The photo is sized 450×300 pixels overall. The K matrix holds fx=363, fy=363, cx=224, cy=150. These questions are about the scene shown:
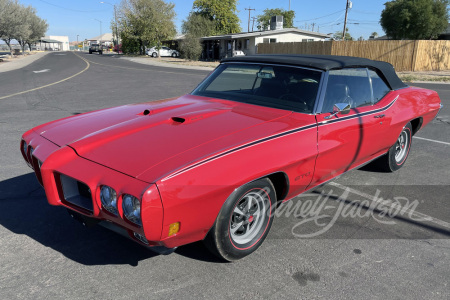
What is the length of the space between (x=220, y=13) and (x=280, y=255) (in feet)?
202

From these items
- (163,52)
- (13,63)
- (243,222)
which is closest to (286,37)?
(163,52)

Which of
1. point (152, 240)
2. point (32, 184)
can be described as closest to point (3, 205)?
point (32, 184)

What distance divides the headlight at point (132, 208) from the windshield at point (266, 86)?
181 centimetres

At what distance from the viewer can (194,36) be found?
39.5 metres

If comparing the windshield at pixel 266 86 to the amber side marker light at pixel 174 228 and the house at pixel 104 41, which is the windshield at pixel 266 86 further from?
the house at pixel 104 41

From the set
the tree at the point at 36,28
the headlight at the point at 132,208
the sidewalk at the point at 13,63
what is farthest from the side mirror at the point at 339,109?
the tree at the point at 36,28

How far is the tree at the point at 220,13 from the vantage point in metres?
59.8

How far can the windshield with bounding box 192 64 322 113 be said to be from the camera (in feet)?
11.5

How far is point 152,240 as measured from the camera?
2.27 meters

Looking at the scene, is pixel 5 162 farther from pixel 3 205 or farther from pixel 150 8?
pixel 150 8

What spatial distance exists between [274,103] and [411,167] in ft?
9.28

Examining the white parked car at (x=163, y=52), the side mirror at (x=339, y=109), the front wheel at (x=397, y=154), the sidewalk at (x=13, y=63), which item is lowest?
the front wheel at (x=397, y=154)

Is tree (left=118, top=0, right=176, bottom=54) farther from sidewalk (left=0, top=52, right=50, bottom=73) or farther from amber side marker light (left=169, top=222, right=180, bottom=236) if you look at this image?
→ amber side marker light (left=169, top=222, right=180, bottom=236)

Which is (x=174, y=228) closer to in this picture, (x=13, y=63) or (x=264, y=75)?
(x=264, y=75)
